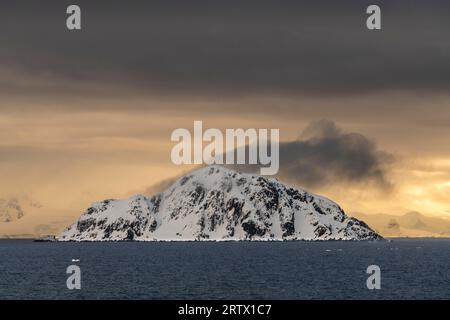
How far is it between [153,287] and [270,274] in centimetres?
4581

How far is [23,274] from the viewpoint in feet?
583

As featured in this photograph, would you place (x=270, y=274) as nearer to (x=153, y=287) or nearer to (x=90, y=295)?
(x=153, y=287)

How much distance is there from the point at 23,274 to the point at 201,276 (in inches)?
1867
